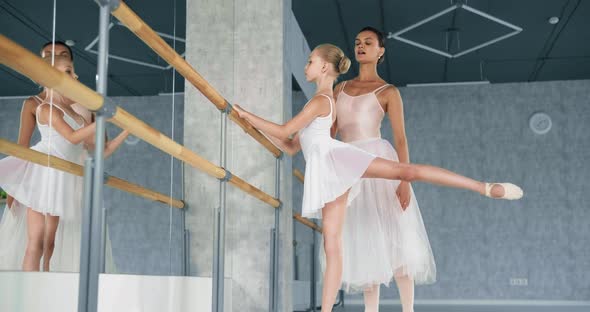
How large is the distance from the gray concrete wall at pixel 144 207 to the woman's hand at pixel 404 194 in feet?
2.66

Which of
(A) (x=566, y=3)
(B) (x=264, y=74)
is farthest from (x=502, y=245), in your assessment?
(B) (x=264, y=74)

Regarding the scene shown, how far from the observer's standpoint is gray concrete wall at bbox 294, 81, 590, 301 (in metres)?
8.12

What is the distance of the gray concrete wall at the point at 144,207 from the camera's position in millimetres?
1634

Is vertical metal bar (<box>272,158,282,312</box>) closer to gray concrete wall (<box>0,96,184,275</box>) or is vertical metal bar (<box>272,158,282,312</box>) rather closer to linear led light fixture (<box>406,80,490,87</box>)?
gray concrete wall (<box>0,96,184,275</box>)

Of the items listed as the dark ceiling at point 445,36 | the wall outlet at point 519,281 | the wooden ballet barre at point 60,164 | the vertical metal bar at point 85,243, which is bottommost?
the wall outlet at point 519,281

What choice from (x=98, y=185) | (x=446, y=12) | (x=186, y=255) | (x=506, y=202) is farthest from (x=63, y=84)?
(x=506, y=202)

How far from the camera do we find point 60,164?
131 cm

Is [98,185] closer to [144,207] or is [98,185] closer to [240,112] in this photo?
[144,207]

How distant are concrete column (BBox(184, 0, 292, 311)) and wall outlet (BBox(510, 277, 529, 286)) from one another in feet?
18.2

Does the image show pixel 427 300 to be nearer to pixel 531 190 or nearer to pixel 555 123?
pixel 531 190

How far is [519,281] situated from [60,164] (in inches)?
300

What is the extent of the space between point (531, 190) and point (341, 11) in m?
3.73

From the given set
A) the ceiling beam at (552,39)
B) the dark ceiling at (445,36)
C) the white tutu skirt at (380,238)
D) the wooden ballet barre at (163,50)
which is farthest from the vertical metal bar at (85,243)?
the ceiling beam at (552,39)

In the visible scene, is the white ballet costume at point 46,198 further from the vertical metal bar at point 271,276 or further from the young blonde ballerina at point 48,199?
the vertical metal bar at point 271,276
